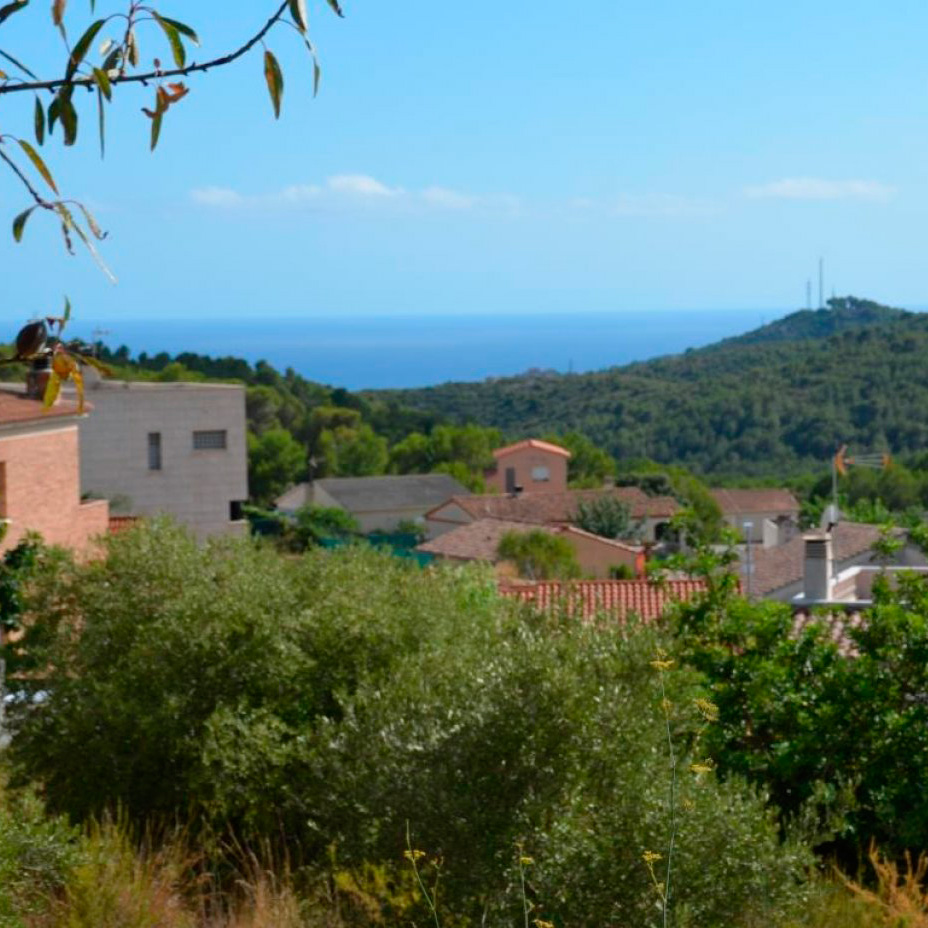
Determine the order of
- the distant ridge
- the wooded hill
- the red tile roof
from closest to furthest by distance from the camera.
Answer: the red tile roof → the wooded hill → the distant ridge

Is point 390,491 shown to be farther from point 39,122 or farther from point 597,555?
point 39,122

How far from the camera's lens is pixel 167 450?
4347 cm

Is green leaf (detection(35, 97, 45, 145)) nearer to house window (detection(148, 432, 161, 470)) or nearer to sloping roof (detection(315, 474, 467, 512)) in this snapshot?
house window (detection(148, 432, 161, 470))

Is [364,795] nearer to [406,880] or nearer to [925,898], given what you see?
A: [406,880]

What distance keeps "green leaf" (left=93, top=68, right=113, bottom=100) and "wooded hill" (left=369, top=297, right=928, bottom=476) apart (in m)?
83.1

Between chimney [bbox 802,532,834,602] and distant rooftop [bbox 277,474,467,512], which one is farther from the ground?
Answer: chimney [bbox 802,532,834,602]

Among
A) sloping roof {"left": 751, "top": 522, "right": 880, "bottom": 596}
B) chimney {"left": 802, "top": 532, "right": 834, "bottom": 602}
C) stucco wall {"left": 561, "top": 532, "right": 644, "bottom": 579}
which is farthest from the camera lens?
stucco wall {"left": 561, "top": 532, "right": 644, "bottom": 579}

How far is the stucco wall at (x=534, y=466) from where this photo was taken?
74062 mm

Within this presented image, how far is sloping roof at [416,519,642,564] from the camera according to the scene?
148 feet

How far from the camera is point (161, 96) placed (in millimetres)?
2293

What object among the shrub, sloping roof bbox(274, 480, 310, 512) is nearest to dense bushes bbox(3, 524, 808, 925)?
the shrub

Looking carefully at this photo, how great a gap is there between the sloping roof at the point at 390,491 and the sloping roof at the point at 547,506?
6829 mm

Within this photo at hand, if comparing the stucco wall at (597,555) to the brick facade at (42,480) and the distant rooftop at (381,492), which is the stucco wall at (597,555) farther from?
the distant rooftop at (381,492)

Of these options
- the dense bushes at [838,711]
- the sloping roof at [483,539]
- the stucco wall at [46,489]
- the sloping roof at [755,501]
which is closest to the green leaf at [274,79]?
the dense bushes at [838,711]
